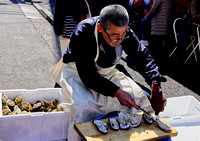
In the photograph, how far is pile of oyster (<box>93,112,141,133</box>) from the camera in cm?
201

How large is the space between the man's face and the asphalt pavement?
6.74ft

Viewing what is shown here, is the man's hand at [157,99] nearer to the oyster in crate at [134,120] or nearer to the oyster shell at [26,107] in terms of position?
the oyster in crate at [134,120]

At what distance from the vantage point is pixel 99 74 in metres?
2.30

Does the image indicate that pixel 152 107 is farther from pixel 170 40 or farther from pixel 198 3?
pixel 170 40

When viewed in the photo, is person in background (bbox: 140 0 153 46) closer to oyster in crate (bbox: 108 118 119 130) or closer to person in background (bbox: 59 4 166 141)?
person in background (bbox: 59 4 166 141)

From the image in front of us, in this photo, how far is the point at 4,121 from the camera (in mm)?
2207

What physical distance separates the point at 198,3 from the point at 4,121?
410 centimetres

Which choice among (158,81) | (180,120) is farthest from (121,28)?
(180,120)

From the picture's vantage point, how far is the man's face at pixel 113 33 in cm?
210

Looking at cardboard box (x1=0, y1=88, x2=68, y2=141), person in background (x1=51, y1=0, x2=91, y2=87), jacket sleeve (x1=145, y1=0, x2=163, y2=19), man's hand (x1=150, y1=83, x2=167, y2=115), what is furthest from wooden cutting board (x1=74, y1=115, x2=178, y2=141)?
jacket sleeve (x1=145, y1=0, x2=163, y2=19)

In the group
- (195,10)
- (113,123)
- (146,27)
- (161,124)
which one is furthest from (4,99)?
(146,27)

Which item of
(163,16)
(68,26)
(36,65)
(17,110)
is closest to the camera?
(17,110)

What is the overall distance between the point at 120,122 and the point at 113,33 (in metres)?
0.72

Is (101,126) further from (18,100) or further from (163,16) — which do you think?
(163,16)
